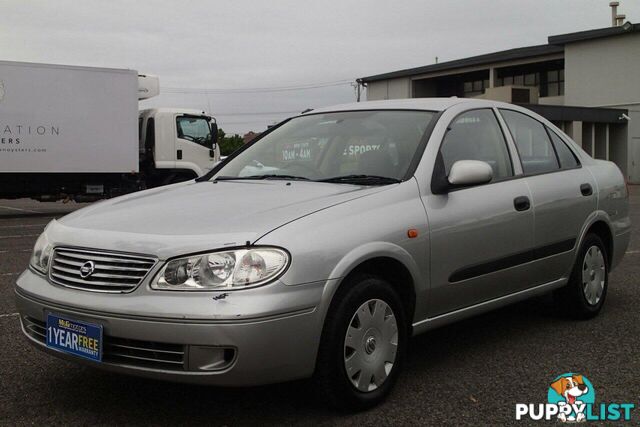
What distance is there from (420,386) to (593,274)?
7.16 feet

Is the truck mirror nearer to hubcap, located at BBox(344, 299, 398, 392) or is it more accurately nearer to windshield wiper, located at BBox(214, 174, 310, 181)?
windshield wiper, located at BBox(214, 174, 310, 181)

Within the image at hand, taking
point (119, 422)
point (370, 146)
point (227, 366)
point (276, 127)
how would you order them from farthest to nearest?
point (276, 127), point (370, 146), point (119, 422), point (227, 366)

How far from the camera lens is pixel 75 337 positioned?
3162 mm

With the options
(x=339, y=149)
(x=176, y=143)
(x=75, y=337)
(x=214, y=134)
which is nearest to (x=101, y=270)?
(x=75, y=337)

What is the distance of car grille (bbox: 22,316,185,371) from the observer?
2.97 metres

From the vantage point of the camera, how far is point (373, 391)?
3381 millimetres

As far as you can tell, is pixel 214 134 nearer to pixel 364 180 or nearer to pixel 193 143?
pixel 193 143

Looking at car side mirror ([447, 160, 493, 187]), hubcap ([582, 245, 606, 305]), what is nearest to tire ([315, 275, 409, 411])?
car side mirror ([447, 160, 493, 187])

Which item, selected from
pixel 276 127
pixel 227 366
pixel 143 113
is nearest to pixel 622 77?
pixel 143 113

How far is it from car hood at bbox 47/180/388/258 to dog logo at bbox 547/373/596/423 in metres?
1.40

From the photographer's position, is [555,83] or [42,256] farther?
[555,83]

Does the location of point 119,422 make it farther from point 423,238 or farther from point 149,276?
point 423,238

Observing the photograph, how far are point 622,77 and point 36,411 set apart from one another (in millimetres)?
36836

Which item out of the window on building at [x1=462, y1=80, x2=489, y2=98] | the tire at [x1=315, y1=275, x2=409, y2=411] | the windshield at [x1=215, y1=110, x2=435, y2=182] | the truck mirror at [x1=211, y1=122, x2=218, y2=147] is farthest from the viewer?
the window on building at [x1=462, y1=80, x2=489, y2=98]
